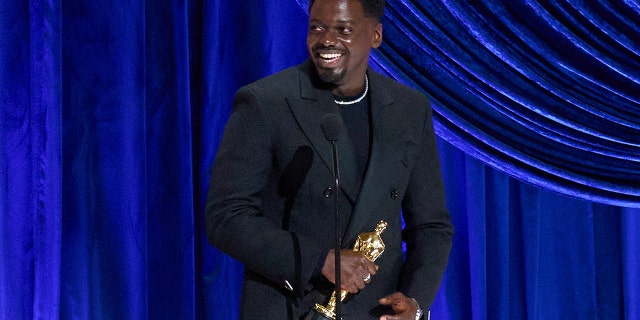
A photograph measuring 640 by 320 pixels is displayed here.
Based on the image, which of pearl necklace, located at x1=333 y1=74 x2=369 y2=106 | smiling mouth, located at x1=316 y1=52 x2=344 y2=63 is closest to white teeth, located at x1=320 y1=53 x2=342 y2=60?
smiling mouth, located at x1=316 y1=52 x2=344 y2=63

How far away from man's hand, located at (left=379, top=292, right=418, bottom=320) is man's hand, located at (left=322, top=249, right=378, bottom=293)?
5.4 inches

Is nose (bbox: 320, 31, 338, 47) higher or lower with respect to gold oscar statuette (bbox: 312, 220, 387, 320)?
higher

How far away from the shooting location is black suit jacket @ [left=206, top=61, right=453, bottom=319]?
2133 millimetres

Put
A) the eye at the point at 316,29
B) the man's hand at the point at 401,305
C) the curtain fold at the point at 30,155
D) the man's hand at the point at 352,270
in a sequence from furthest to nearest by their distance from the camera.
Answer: the curtain fold at the point at 30,155 → the eye at the point at 316,29 → the man's hand at the point at 401,305 → the man's hand at the point at 352,270

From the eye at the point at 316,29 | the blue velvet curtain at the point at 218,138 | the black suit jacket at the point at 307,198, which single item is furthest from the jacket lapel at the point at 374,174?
the blue velvet curtain at the point at 218,138

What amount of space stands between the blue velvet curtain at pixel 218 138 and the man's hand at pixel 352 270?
1227mm

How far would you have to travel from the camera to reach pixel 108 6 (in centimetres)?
312

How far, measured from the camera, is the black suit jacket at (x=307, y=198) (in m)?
2.13

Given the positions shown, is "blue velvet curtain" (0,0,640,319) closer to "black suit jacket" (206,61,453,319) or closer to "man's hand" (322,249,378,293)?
"black suit jacket" (206,61,453,319)

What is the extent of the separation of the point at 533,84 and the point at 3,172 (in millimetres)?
1767

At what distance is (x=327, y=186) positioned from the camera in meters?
2.22

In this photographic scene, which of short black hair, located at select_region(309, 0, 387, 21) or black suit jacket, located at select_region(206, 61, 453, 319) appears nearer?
black suit jacket, located at select_region(206, 61, 453, 319)

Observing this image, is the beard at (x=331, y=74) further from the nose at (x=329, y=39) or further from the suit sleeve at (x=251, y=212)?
the suit sleeve at (x=251, y=212)

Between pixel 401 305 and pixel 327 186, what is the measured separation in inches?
11.9
